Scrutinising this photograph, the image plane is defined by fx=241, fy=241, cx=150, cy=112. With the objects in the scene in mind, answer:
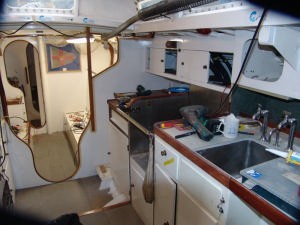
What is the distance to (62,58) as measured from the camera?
150 inches

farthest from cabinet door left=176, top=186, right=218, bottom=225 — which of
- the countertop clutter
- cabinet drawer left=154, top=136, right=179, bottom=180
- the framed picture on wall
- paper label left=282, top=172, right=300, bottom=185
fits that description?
the framed picture on wall

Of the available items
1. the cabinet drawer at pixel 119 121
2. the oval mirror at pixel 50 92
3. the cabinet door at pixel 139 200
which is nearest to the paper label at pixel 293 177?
the cabinet door at pixel 139 200

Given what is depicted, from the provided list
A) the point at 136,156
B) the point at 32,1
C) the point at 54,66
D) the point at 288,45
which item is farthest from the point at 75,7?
the point at 54,66

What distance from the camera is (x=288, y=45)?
1081 mm

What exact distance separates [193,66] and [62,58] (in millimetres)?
2651

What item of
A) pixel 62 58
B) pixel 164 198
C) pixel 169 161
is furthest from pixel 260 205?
pixel 62 58

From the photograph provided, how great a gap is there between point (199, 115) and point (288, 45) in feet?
2.37

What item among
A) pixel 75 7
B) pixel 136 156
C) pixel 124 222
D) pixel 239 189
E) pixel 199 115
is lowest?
pixel 124 222

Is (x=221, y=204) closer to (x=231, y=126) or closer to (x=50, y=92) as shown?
(x=231, y=126)

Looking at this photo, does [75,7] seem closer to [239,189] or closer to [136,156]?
[136,156]

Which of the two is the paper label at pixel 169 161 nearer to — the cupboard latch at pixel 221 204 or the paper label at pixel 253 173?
the cupboard latch at pixel 221 204

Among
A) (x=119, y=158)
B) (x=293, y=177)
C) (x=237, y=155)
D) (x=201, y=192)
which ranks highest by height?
(x=293, y=177)

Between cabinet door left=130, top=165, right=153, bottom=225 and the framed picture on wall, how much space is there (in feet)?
7.93

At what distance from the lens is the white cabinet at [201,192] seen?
3.92 ft
